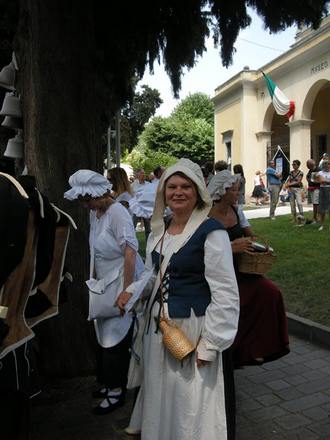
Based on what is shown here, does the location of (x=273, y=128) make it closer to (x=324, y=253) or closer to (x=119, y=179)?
(x=324, y=253)

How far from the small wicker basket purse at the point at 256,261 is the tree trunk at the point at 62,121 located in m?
1.57

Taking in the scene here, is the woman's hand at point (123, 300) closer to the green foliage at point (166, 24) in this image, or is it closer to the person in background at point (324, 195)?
the green foliage at point (166, 24)

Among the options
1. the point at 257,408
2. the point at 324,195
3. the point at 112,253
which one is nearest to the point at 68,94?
the point at 112,253

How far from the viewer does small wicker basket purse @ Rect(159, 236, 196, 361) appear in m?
2.62

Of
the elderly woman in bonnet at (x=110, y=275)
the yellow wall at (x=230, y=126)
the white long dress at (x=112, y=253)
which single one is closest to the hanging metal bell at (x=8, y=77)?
the elderly woman in bonnet at (x=110, y=275)

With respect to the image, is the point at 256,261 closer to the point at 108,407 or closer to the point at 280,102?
the point at 108,407

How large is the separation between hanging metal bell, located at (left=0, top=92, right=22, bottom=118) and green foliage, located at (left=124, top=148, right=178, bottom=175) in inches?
1245

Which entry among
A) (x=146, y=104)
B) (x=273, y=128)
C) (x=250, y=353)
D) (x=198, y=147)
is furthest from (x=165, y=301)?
(x=198, y=147)

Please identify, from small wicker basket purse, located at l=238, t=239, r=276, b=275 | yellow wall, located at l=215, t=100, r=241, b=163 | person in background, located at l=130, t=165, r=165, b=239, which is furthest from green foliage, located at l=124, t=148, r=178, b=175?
small wicker basket purse, located at l=238, t=239, r=276, b=275

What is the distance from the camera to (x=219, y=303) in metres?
2.58

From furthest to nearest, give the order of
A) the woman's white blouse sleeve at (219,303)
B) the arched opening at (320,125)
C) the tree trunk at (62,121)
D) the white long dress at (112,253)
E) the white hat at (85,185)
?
the arched opening at (320,125) < the tree trunk at (62,121) < the white long dress at (112,253) < the white hat at (85,185) < the woman's white blouse sleeve at (219,303)

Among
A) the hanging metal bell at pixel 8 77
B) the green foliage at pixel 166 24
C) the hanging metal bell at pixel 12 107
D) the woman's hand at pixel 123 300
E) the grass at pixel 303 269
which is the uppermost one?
the green foliage at pixel 166 24

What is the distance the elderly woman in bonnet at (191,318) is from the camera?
2.59 meters

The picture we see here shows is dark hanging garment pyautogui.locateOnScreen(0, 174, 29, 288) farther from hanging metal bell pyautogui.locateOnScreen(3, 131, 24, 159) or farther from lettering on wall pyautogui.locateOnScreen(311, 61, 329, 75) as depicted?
lettering on wall pyautogui.locateOnScreen(311, 61, 329, 75)
